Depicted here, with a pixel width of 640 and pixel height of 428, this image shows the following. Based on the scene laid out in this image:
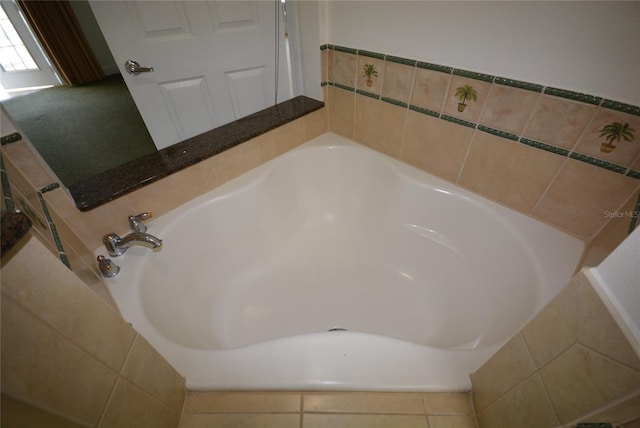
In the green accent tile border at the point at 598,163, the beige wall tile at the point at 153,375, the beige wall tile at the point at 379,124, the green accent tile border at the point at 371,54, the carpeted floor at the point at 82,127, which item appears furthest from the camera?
the carpeted floor at the point at 82,127

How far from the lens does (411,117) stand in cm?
108

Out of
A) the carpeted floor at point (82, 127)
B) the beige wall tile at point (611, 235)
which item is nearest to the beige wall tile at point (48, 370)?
the beige wall tile at point (611, 235)

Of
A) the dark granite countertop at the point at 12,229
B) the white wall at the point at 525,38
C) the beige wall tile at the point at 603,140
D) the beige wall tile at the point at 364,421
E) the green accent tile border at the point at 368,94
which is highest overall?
the white wall at the point at 525,38

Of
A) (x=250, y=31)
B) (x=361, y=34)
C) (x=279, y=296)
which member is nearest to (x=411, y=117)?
(x=361, y=34)

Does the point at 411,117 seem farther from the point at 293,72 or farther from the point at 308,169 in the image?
the point at 293,72

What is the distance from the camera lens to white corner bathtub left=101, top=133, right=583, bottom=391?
2.20 feet

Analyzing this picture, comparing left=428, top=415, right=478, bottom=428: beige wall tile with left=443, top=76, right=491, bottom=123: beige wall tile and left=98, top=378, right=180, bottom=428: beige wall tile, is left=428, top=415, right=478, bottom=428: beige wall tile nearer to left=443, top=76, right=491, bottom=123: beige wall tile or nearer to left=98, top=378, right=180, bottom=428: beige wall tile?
left=98, top=378, right=180, bottom=428: beige wall tile

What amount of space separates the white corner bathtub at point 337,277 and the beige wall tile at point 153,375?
43 millimetres

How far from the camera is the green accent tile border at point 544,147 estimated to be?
789 millimetres

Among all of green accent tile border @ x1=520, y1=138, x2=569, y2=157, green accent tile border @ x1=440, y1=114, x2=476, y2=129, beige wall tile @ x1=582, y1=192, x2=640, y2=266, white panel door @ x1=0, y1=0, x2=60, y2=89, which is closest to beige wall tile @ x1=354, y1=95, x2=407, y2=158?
green accent tile border @ x1=440, y1=114, x2=476, y2=129

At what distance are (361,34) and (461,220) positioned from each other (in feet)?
2.71

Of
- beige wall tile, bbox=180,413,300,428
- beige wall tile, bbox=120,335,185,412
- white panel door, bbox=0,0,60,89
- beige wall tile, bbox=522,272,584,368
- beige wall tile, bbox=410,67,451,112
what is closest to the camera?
beige wall tile, bbox=522,272,584,368

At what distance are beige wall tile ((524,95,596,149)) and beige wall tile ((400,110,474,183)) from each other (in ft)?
0.61

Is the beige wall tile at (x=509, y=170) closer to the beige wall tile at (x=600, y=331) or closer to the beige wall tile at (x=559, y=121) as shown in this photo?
the beige wall tile at (x=559, y=121)
